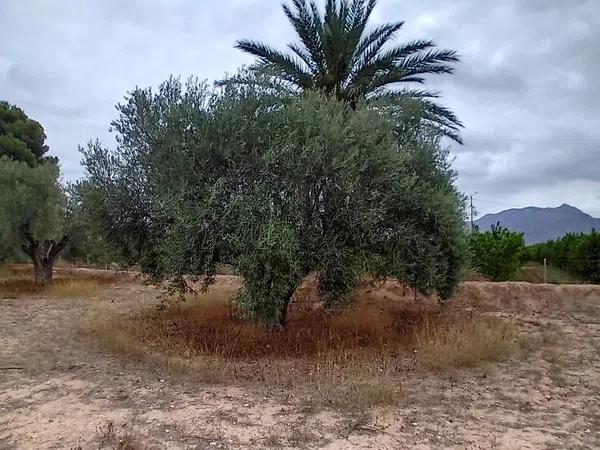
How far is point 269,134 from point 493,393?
13.3 ft

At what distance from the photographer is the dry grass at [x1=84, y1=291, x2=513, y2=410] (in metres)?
5.49

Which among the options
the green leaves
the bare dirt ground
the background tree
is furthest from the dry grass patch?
the background tree

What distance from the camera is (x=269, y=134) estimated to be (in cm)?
677

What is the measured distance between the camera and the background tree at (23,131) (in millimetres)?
20469

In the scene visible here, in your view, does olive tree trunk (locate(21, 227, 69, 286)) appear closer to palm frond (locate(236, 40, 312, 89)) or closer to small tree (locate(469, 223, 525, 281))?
palm frond (locate(236, 40, 312, 89))

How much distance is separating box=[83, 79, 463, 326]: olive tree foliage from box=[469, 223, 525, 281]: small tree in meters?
6.99

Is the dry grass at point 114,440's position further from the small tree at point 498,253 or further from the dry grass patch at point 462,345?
the small tree at point 498,253

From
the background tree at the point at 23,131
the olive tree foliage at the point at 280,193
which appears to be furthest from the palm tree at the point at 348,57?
the background tree at the point at 23,131

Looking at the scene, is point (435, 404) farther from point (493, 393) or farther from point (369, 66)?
point (369, 66)

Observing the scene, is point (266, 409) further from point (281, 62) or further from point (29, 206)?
point (29, 206)

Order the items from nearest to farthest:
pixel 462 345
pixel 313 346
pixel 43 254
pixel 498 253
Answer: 1. pixel 462 345
2. pixel 313 346
3. pixel 498 253
4. pixel 43 254

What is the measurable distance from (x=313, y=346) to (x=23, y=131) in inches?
791

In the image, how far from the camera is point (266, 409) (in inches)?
185

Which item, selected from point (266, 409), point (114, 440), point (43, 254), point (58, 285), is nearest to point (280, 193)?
point (266, 409)
